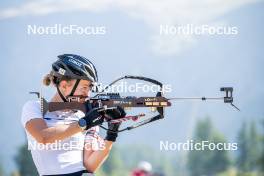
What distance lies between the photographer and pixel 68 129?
Result: 3516mm

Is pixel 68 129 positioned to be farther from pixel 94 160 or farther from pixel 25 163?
pixel 25 163

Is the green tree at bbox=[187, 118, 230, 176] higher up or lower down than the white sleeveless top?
lower down

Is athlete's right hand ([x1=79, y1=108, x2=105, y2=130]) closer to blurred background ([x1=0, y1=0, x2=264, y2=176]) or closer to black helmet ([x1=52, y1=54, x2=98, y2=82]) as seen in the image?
black helmet ([x1=52, y1=54, x2=98, y2=82])

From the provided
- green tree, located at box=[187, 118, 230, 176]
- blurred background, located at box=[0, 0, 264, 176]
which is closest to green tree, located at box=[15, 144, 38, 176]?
blurred background, located at box=[0, 0, 264, 176]

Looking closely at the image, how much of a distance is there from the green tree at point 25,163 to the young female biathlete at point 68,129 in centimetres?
880

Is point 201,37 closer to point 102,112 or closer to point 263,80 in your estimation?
point 263,80

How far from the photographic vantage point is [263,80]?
1599 centimetres

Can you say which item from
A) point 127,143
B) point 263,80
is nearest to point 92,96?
point 127,143

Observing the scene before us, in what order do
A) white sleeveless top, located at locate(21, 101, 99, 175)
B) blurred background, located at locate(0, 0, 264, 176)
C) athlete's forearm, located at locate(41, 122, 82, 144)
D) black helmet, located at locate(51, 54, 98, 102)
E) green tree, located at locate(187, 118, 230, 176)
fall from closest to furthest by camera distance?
1. athlete's forearm, located at locate(41, 122, 82, 144)
2. white sleeveless top, located at locate(21, 101, 99, 175)
3. black helmet, located at locate(51, 54, 98, 102)
4. blurred background, located at locate(0, 0, 264, 176)
5. green tree, located at locate(187, 118, 230, 176)

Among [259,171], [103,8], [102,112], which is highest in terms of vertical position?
[103,8]

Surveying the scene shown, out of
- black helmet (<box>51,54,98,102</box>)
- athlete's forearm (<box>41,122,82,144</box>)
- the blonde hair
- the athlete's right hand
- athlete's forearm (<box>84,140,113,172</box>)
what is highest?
black helmet (<box>51,54,98,102</box>)

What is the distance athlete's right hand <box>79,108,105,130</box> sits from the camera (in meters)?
3.51

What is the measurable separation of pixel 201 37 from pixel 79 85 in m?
10.5

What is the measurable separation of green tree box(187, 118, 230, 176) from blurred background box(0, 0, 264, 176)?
2 cm
